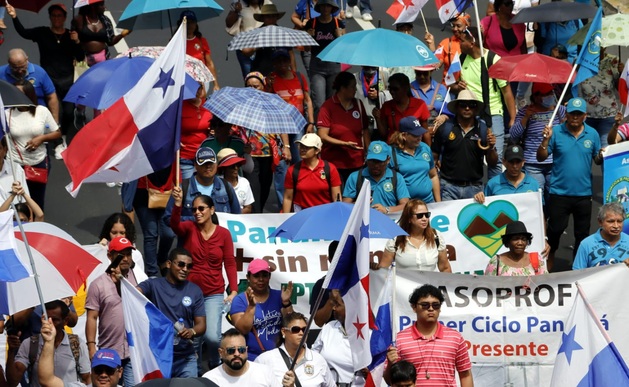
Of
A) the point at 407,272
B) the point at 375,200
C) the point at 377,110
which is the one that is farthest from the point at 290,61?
the point at 407,272

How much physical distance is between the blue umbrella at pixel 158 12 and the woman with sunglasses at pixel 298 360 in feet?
18.5

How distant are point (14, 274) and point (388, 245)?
384 cm

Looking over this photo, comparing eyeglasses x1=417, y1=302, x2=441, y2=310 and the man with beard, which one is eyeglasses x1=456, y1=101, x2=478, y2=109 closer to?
eyeglasses x1=417, y1=302, x2=441, y2=310

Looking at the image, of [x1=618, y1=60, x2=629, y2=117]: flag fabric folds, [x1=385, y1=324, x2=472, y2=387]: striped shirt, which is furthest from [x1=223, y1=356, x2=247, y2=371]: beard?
[x1=618, y1=60, x2=629, y2=117]: flag fabric folds

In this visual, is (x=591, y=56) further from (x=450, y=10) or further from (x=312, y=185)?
(x=312, y=185)

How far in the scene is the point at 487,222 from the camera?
54.6 ft

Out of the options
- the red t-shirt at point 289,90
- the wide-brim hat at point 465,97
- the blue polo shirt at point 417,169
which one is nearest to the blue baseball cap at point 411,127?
the blue polo shirt at point 417,169

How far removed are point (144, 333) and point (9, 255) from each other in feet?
5.01

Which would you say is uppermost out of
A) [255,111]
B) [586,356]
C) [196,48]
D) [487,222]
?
[586,356]

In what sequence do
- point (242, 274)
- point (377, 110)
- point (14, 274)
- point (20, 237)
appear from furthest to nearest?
point (377, 110)
point (242, 274)
point (20, 237)
point (14, 274)

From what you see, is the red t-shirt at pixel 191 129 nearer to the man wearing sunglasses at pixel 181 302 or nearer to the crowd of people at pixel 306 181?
the crowd of people at pixel 306 181

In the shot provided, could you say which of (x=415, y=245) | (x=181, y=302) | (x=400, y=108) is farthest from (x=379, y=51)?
(x=181, y=302)

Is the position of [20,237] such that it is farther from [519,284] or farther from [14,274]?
[519,284]

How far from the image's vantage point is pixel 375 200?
16422 mm
